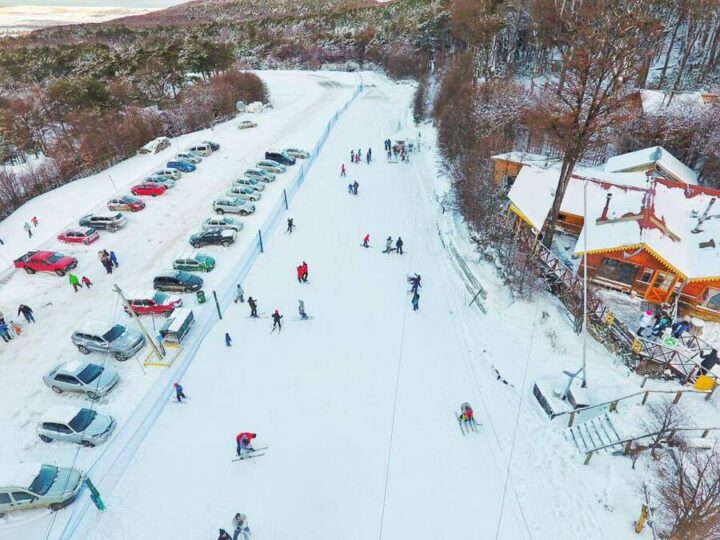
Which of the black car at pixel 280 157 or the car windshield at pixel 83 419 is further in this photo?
the black car at pixel 280 157

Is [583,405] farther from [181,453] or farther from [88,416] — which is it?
[88,416]

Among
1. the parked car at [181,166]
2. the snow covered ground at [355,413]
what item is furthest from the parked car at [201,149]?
the snow covered ground at [355,413]

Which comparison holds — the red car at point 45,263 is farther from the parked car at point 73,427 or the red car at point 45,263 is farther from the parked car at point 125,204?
the parked car at point 73,427

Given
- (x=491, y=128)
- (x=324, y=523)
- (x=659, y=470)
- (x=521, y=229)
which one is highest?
(x=491, y=128)

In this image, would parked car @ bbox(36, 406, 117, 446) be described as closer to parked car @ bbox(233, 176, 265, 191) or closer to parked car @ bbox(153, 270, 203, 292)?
parked car @ bbox(153, 270, 203, 292)

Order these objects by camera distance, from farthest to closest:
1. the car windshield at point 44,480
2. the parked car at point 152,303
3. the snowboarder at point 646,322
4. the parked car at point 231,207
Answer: the parked car at point 231,207 → the parked car at point 152,303 → the snowboarder at point 646,322 → the car windshield at point 44,480

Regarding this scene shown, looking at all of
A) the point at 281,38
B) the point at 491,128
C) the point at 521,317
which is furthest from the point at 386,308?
the point at 281,38
